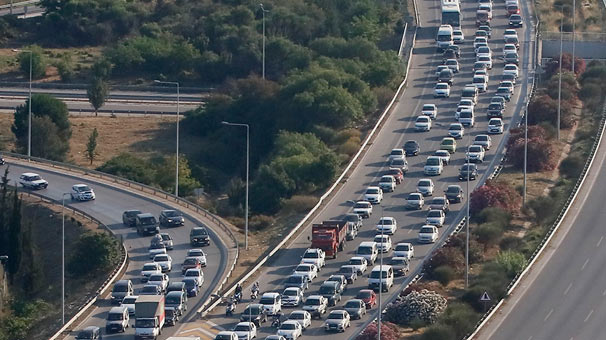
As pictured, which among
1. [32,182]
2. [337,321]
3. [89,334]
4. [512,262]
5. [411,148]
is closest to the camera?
[89,334]

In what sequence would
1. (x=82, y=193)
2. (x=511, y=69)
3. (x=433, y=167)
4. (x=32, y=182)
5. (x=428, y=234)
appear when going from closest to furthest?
1. (x=428, y=234)
2. (x=82, y=193)
3. (x=433, y=167)
4. (x=32, y=182)
5. (x=511, y=69)

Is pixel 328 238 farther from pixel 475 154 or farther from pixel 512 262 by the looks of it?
A: pixel 475 154

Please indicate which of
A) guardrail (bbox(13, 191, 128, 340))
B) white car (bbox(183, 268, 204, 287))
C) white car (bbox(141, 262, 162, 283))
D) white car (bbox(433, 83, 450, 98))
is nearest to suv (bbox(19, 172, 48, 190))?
guardrail (bbox(13, 191, 128, 340))

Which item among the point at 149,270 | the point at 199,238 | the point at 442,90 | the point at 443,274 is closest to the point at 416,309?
the point at 443,274

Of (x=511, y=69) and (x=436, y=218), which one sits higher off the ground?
(x=511, y=69)

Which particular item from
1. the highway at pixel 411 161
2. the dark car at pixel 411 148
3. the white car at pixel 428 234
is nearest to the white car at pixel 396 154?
the highway at pixel 411 161

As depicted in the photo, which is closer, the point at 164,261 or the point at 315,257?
the point at 315,257

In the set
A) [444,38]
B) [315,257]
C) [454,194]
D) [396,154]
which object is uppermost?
[444,38]

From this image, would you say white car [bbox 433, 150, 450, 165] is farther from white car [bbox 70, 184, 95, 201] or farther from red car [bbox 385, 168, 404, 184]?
white car [bbox 70, 184, 95, 201]
